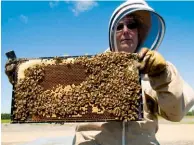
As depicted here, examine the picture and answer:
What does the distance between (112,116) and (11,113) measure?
105 cm

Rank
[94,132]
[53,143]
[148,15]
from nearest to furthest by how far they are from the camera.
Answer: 1. [94,132]
2. [148,15]
3. [53,143]

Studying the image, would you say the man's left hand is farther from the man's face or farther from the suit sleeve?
the man's face

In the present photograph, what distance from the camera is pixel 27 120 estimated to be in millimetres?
3596

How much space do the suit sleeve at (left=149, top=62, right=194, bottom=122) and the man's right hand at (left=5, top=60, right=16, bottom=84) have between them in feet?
4.71

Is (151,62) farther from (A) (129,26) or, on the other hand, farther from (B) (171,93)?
(A) (129,26)

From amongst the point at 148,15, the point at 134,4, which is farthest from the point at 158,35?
the point at 134,4

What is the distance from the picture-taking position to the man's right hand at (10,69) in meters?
3.75

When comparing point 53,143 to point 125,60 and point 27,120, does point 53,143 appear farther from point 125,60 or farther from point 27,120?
point 125,60

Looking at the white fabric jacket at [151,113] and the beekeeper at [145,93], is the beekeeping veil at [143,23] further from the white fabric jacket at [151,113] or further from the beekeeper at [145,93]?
the white fabric jacket at [151,113]

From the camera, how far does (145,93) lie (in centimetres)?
397

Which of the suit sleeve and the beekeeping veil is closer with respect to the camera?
the suit sleeve

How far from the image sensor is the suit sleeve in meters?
3.48

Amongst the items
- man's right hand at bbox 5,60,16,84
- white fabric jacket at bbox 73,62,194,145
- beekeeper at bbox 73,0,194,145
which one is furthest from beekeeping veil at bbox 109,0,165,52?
man's right hand at bbox 5,60,16,84

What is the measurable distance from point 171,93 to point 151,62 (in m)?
Result: 0.46
